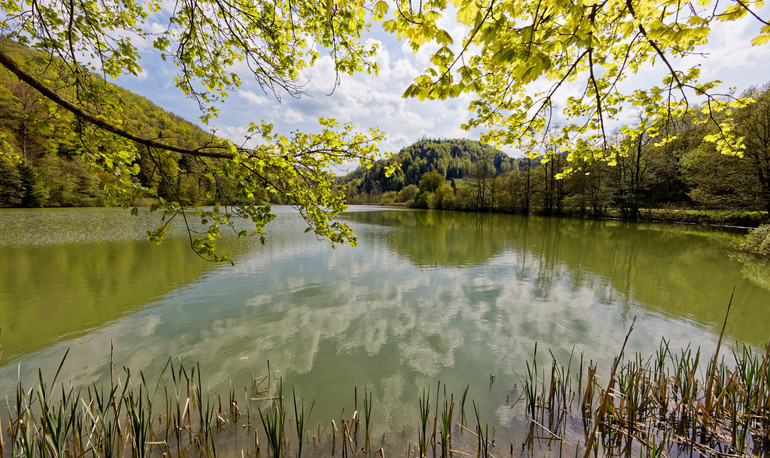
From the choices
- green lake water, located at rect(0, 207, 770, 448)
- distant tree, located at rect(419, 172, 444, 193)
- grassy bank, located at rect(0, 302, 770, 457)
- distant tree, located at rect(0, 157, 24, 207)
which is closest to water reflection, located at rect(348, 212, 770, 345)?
green lake water, located at rect(0, 207, 770, 448)

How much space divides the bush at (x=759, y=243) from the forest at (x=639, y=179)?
5998 mm

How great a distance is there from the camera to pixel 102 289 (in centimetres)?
869

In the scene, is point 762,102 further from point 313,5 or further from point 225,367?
point 225,367

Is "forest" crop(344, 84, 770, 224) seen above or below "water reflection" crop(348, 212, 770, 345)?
above

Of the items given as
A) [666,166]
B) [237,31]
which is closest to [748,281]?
[237,31]

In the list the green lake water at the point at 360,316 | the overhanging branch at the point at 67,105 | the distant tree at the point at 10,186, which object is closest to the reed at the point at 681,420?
the green lake water at the point at 360,316

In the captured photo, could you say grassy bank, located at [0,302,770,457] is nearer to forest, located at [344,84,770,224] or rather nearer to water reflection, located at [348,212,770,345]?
forest, located at [344,84,770,224]

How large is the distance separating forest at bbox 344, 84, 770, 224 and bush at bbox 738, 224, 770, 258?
6.00 metres

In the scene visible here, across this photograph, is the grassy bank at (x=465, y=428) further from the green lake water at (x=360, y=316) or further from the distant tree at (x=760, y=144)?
the distant tree at (x=760, y=144)

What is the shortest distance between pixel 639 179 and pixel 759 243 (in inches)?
1098

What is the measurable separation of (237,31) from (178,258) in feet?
41.3

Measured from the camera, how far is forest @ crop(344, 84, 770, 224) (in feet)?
59.7

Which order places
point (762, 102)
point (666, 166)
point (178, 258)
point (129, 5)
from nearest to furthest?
1. point (129, 5)
2. point (178, 258)
3. point (762, 102)
4. point (666, 166)

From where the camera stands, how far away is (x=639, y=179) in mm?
36250
